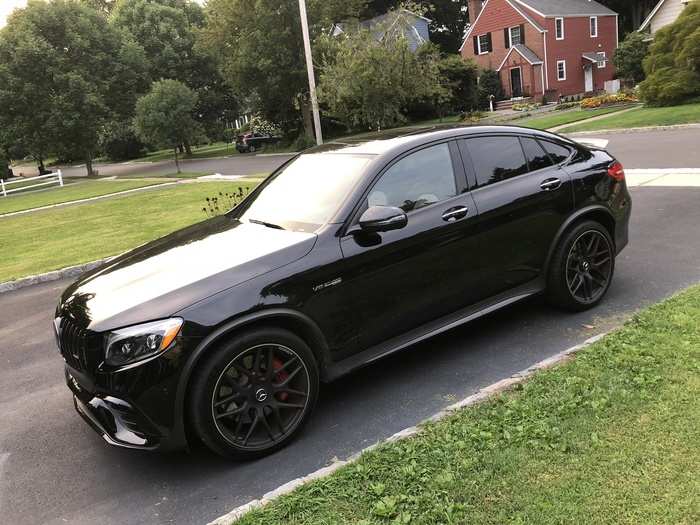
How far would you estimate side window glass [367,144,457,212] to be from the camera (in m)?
4.20

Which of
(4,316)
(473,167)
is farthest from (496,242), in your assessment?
(4,316)

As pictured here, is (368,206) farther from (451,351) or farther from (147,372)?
(147,372)

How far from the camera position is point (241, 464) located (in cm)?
357

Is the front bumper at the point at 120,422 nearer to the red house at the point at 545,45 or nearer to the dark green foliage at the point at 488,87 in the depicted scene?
the dark green foliage at the point at 488,87

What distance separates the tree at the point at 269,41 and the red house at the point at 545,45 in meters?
13.5

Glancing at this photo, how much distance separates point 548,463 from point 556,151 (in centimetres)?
301

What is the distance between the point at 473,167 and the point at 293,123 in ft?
123

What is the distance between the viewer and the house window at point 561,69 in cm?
4425

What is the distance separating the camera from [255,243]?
398 centimetres

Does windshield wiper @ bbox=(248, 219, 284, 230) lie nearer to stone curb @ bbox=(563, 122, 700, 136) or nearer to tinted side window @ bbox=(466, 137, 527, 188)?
tinted side window @ bbox=(466, 137, 527, 188)

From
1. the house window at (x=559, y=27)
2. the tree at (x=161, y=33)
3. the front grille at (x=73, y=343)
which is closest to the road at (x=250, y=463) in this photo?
the front grille at (x=73, y=343)

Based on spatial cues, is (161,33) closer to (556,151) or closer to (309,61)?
(309,61)

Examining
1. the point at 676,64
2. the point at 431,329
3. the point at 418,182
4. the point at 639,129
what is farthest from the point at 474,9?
the point at 431,329

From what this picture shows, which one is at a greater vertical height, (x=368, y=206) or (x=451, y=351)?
(x=368, y=206)
